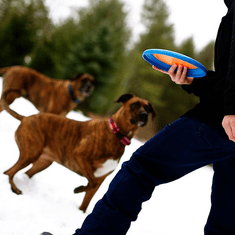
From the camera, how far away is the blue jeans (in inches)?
51.9

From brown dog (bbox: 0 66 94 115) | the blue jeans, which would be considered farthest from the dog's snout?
brown dog (bbox: 0 66 94 115)

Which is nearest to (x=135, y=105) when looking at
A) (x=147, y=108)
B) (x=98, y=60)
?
(x=147, y=108)

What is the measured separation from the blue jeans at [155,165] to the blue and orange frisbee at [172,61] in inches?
11.3

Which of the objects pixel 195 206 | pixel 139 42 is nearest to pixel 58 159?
pixel 195 206

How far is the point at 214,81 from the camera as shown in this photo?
1.41 m

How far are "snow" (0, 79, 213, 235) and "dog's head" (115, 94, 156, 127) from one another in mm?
1195

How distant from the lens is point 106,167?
292cm

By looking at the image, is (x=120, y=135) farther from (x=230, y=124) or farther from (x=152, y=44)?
(x=152, y=44)

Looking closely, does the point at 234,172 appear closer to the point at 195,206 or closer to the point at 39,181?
the point at 39,181

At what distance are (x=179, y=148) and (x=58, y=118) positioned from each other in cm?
203

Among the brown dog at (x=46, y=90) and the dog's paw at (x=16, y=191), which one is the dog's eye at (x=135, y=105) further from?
the brown dog at (x=46, y=90)

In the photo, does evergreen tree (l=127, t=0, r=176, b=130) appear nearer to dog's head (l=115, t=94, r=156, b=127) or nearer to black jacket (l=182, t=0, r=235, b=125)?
dog's head (l=115, t=94, r=156, b=127)

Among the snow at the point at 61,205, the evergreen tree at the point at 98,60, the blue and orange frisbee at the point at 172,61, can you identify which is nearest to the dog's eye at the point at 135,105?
the snow at the point at 61,205

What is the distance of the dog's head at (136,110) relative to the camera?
3062 mm
